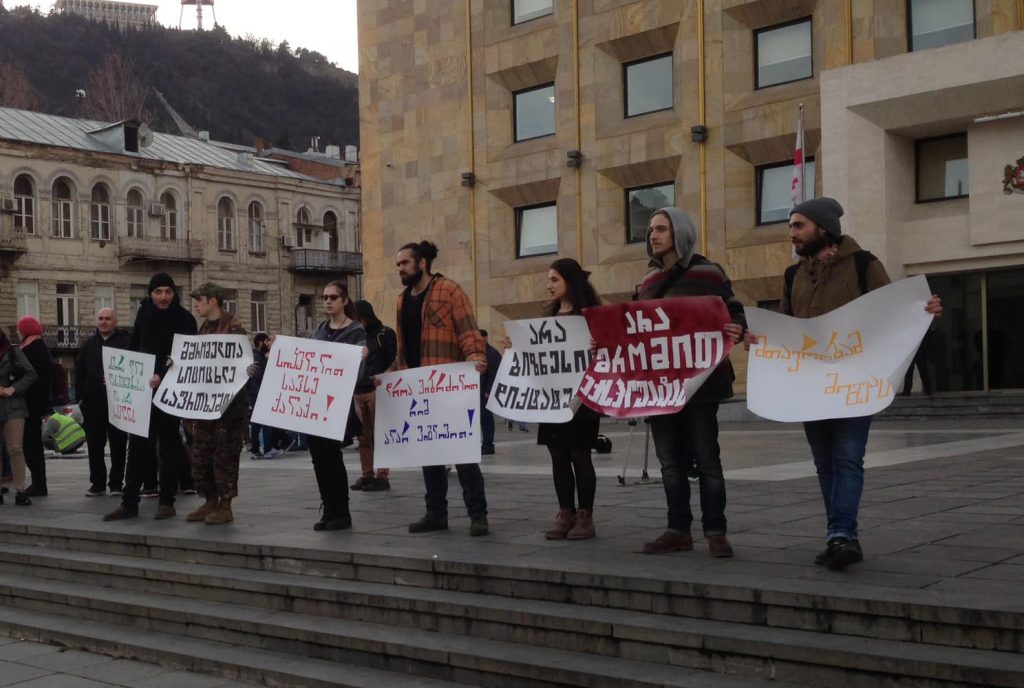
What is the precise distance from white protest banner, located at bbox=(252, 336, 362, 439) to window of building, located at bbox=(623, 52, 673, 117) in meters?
22.9

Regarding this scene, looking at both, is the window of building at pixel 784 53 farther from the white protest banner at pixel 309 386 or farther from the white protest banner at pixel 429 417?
the white protest banner at pixel 429 417

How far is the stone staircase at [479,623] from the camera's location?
17.3 ft

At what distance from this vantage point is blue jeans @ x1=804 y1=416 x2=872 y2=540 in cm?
630

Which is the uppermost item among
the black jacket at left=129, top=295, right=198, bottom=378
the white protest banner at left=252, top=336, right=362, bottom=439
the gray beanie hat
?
the gray beanie hat

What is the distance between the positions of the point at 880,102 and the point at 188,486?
18753 millimetres

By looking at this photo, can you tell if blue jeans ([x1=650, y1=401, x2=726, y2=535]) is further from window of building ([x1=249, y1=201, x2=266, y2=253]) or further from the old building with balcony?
window of building ([x1=249, y1=201, x2=266, y2=253])

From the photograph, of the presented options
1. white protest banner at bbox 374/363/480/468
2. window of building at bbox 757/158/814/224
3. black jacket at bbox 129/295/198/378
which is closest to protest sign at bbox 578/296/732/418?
white protest banner at bbox 374/363/480/468

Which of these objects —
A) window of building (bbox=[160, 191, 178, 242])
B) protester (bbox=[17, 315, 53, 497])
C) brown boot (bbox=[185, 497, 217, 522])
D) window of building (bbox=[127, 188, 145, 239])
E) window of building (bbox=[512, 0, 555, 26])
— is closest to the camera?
brown boot (bbox=[185, 497, 217, 522])

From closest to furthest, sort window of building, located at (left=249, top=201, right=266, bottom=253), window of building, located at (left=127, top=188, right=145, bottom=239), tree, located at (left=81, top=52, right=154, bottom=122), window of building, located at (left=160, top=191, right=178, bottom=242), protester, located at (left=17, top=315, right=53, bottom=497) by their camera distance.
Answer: protester, located at (left=17, top=315, right=53, bottom=497), window of building, located at (left=127, top=188, right=145, bottom=239), window of building, located at (left=160, top=191, right=178, bottom=242), window of building, located at (left=249, top=201, right=266, bottom=253), tree, located at (left=81, top=52, right=154, bottom=122)

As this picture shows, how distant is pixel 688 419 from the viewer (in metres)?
7.10

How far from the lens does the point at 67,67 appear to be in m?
114

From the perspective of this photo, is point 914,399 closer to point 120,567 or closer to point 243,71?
point 120,567

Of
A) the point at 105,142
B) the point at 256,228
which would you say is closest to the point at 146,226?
the point at 105,142

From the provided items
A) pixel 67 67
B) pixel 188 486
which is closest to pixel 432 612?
pixel 188 486
